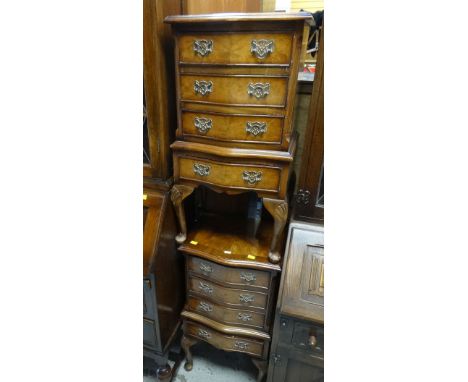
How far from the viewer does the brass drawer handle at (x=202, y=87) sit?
90 centimetres

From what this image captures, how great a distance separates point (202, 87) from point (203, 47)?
0.40 feet

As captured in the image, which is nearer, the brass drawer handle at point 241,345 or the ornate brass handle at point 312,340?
the ornate brass handle at point 312,340

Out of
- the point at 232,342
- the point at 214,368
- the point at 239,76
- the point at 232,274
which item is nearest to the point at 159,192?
the point at 232,274

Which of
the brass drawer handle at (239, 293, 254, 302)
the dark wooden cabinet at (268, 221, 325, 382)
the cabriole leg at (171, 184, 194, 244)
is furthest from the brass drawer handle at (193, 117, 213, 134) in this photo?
the brass drawer handle at (239, 293, 254, 302)

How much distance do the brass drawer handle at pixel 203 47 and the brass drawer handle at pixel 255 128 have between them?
26cm

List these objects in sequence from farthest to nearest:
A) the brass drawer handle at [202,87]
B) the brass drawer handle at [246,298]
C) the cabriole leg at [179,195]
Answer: the brass drawer handle at [246,298] < the cabriole leg at [179,195] < the brass drawer handle at [202,87]

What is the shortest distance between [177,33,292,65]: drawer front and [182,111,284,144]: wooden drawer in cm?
17

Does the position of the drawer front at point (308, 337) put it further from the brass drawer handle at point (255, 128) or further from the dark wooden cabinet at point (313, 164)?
the brass drawer handle at point (255, 128)

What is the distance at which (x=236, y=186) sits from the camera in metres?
1.01

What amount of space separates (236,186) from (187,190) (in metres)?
0.22

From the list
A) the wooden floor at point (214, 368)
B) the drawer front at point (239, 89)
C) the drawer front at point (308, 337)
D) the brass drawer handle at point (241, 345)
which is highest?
the drawer front at point (239, 89)

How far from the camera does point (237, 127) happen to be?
3.04ft

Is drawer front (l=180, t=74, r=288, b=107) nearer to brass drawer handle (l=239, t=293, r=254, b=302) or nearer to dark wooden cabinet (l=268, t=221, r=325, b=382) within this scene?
dark wooden cabinet (l=268, t=221, r=325, b=382)

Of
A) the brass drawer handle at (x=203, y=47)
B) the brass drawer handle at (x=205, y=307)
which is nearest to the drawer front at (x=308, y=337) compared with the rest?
the brass drawer handle at (x=205, y=307)
